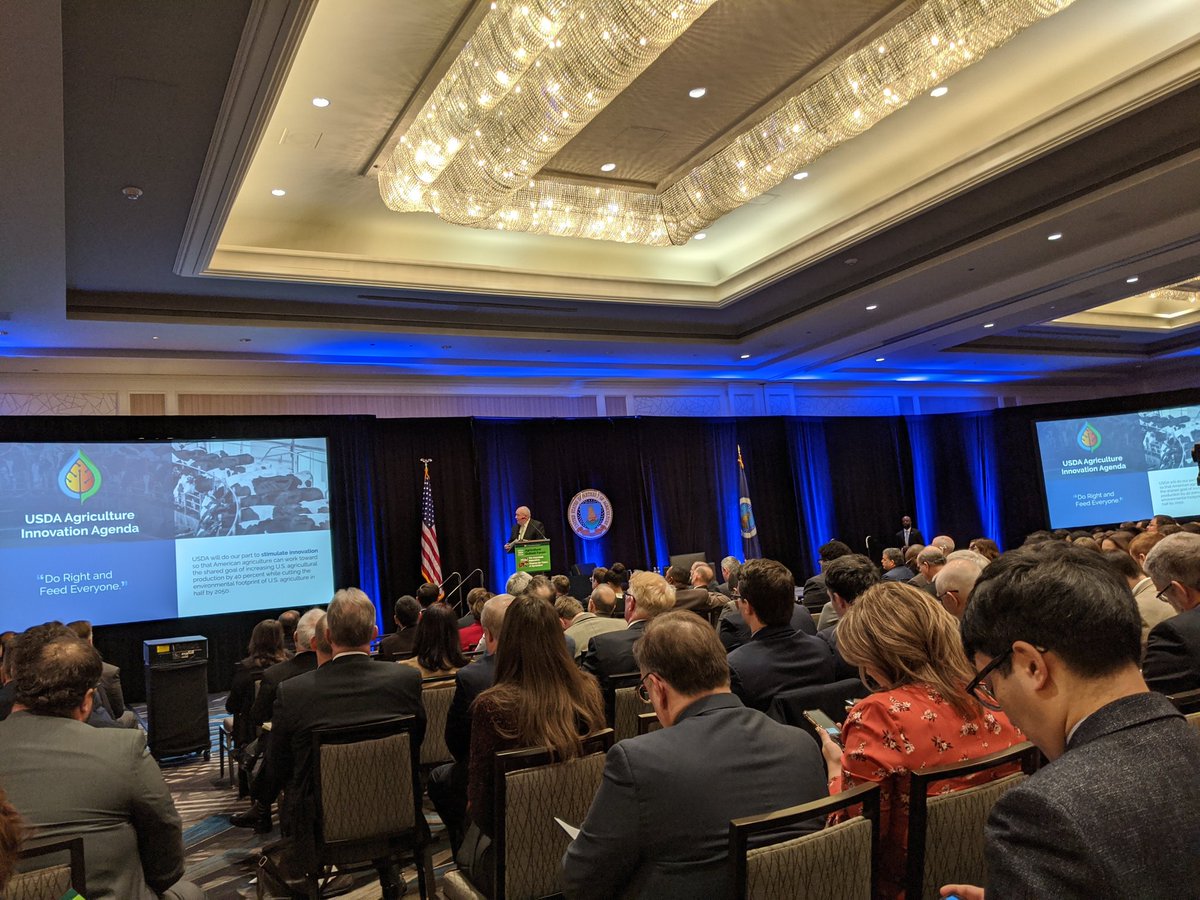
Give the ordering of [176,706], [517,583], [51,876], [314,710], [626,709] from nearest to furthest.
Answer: [51,876], [314,710], [626,709], [176,706], [517,583]

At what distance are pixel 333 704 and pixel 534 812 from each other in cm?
103

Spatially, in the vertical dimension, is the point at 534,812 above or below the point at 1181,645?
below

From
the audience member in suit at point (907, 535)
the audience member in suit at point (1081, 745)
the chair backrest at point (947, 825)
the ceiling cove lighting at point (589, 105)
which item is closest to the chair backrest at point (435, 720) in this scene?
the chair backrest at point (947, 825)

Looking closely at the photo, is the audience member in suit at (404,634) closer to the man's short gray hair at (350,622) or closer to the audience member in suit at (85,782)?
the man's short gray hair at (350,622)

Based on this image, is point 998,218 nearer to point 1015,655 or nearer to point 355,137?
point 355,137

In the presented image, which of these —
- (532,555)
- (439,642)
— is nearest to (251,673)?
(439,642)

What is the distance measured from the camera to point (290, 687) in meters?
3.04

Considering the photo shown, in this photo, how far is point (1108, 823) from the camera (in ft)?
2.80

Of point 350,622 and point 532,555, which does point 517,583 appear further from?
point 350,622

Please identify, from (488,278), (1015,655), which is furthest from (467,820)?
(488,278)

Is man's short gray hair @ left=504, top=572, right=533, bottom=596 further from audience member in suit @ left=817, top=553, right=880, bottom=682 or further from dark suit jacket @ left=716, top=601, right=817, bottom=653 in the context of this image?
audience member in suit @ left=817, top=553, right=880, bottom=682

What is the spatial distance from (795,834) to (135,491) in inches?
348

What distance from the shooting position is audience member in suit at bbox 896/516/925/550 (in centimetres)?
1359

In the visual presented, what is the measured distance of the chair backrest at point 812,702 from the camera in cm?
289
